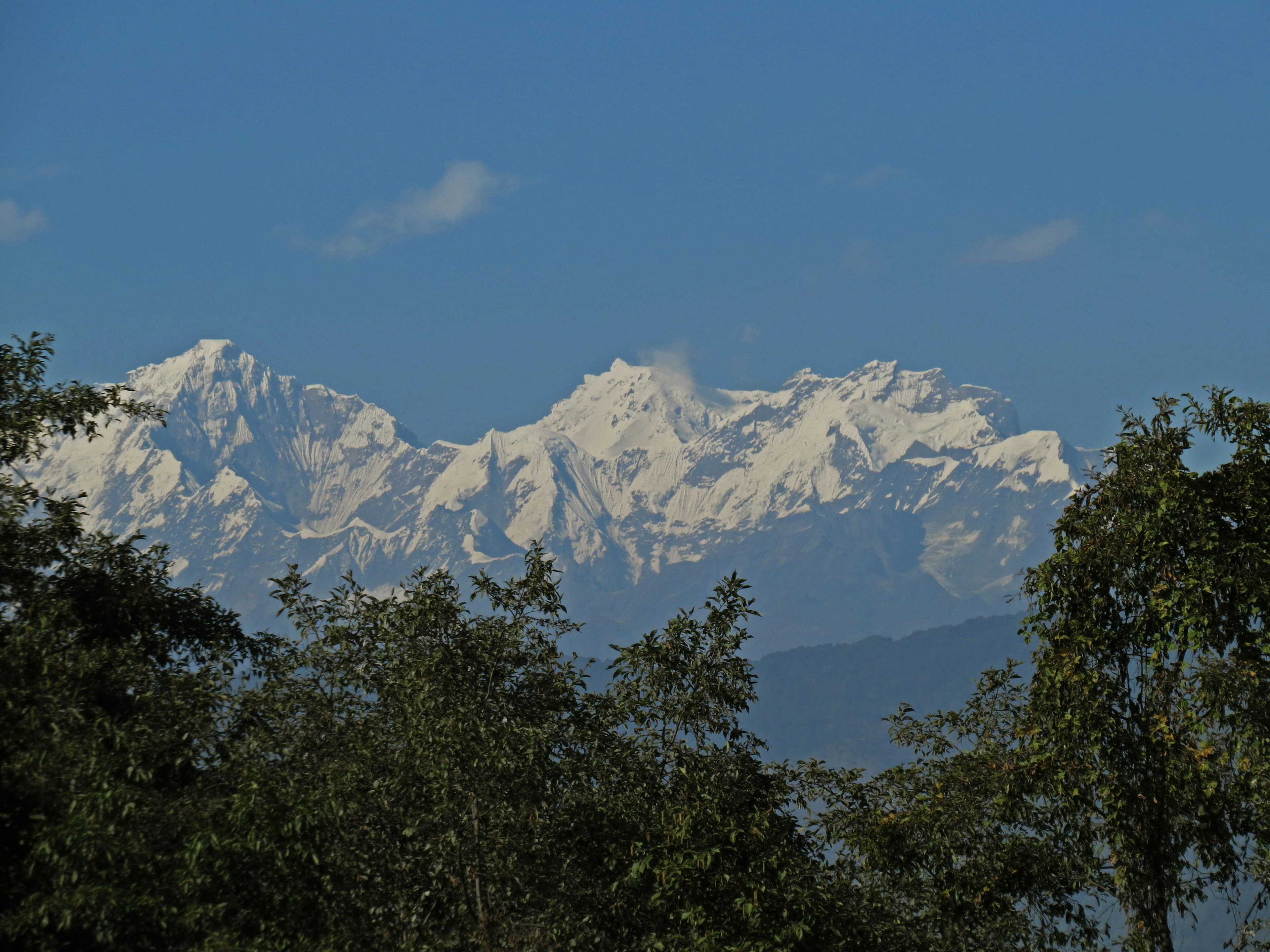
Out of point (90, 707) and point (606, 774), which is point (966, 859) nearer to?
point (606, 774)

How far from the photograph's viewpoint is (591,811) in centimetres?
1861

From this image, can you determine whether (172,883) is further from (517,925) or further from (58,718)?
(517,925)

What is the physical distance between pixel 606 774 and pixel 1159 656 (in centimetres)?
859

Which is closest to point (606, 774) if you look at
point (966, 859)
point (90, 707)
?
point (966, 859)

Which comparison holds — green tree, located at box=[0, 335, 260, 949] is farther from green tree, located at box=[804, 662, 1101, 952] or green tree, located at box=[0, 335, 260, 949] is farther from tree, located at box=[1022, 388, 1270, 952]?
tree, located at box=[1022, 388, 1270, 952]

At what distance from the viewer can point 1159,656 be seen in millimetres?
18578

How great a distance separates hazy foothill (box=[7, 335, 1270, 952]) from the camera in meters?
15.3

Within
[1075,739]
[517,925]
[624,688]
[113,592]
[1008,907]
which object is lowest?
[1008,907]

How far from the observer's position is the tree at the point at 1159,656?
17688mm

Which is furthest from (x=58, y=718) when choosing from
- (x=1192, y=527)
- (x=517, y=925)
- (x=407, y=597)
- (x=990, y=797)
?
(x=1192, y=527)

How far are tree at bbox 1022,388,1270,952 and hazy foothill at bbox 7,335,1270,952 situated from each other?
48mm

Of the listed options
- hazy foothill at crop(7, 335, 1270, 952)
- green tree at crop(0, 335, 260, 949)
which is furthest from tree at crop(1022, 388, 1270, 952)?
green tree at crop(0, 335, 260, 949)

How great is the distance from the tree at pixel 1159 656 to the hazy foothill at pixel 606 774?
5 cm

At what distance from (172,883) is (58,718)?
310 centimetres
